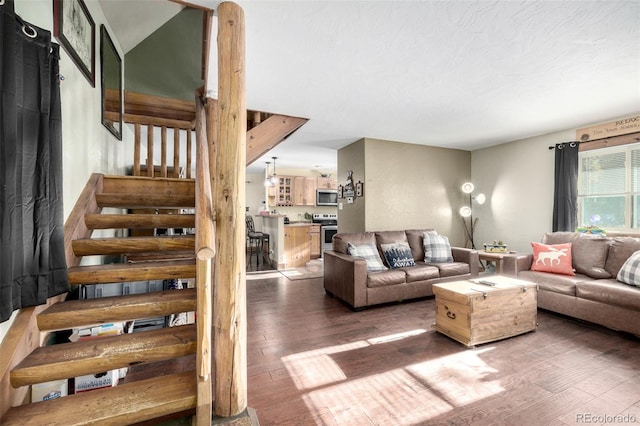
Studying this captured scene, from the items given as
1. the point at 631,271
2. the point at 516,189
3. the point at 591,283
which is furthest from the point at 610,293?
the point at 516,189

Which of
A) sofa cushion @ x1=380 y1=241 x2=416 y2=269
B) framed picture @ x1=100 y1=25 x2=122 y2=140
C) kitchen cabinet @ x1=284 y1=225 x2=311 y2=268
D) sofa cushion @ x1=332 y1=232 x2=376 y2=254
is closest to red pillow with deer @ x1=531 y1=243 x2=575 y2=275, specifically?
sofa cushion @ x1=380 y1=241 x2=416 y2=269

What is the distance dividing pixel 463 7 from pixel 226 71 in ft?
5.10

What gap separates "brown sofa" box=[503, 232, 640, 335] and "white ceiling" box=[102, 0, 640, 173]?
1657 mm

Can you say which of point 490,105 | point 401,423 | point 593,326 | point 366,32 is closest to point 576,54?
point 490,105

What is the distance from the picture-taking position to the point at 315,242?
22.6 feet

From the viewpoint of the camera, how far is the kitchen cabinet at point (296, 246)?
6039 mm

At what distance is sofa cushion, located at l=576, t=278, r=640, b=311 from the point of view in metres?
2.48

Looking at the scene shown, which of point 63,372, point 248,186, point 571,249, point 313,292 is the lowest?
point 313,292

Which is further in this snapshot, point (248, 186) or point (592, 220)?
point (248, 186)

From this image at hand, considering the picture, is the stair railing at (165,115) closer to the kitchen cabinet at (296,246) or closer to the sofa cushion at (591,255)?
the kitchen cabinet at (296,246)

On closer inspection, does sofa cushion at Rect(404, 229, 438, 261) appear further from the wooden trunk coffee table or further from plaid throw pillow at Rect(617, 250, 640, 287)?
plaid throw pillow at Rect(617, 250, 640, 287)

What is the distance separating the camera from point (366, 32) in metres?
1.96

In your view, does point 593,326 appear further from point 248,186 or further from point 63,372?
point 248,186

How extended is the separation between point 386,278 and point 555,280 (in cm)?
192
